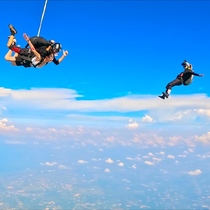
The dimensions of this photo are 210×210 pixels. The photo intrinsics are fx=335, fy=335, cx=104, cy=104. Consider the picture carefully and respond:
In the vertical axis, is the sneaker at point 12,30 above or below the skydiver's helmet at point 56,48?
above

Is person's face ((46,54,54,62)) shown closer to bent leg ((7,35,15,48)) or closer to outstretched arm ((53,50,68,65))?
outstretched arm ((53,50,68,65))

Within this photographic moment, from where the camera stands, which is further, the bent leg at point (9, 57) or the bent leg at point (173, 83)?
the bent leg at point (173, 83)

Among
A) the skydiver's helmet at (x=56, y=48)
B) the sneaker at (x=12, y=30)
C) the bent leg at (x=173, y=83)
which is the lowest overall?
the bent leg at (x=173, y=83)

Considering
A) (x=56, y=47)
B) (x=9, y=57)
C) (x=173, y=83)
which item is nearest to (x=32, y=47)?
(x=56, y=47)

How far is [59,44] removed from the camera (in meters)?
14.5

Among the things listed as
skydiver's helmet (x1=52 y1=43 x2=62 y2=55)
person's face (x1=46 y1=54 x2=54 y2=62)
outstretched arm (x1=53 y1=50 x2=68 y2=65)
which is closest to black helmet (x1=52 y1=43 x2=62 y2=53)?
skydiver's helmet (x1=52 y1=43 x2=62 y2=55)

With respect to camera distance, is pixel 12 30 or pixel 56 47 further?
pixel 56 47

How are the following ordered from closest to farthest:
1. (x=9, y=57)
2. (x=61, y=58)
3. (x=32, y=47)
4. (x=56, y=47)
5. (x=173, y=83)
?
(x=32, y=47) < (x=56, y=47) < (x=9, y=57) < (x=61, y=58) < (x=173, y=83)

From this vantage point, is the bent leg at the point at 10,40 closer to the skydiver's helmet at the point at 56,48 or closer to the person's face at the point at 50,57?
the person's face at the point at 50,57

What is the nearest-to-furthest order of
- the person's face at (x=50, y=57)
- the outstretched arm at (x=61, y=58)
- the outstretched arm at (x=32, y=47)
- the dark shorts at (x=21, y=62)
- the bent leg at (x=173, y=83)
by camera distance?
the outstretched arm at (x=32, y=47), the dark shorts at (x=21, y=62), the person's face at (x=50, y=57), the outstretched arm at (x=61, y=58), the bent leg at (x=173, y=83)

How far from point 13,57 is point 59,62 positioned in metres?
2.08

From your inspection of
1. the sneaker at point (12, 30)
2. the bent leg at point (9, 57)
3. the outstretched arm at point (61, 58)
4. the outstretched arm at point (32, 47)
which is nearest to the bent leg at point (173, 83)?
the outstretched arm at point (61, 58)

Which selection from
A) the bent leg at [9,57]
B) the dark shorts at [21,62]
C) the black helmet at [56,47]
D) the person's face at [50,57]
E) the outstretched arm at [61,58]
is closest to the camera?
the black helmet at [56,47]

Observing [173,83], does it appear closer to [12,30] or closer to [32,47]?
[32,47]
